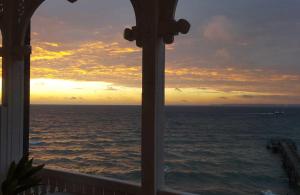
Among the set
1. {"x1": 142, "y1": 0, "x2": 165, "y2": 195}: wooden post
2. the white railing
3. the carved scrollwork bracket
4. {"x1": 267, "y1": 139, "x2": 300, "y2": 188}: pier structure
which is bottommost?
{"x1": 267, "y1": 139, "x2": 300, "y2": 188}: pier structure

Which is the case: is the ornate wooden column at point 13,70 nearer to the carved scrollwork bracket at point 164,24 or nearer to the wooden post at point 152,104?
the carved scrollwork bracket at point 164,24

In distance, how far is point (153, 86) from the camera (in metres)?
2.49

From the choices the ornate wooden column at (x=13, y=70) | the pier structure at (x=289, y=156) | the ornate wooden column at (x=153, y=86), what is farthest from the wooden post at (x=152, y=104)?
the pier structure at (x=289, y=156)

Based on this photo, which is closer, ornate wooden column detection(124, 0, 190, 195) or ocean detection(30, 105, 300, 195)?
ornate wooden column detection(124, 0, 190, 195)

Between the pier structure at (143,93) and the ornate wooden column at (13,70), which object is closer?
the pier structure at (143,93)

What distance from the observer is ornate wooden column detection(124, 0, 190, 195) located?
2.48 meters

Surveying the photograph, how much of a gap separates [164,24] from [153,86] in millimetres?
419

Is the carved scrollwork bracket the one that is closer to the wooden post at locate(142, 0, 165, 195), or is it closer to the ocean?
the wooden post at locate(142, 0, 165, 195)

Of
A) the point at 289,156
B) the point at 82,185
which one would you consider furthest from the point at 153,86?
the point at 289,156

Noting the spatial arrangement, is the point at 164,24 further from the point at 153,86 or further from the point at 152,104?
the point at 152,104

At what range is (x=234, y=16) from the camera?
46812mm

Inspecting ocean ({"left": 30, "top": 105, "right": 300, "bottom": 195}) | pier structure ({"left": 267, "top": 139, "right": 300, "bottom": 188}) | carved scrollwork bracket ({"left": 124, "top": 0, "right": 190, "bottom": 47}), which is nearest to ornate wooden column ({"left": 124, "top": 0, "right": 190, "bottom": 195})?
carved scrollwork bracket ({"left": 124, "top": 0, "right": 190, "bottom": 47})

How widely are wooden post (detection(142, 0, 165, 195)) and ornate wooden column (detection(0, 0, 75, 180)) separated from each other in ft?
4.37

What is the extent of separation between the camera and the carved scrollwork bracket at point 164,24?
7.86ft
